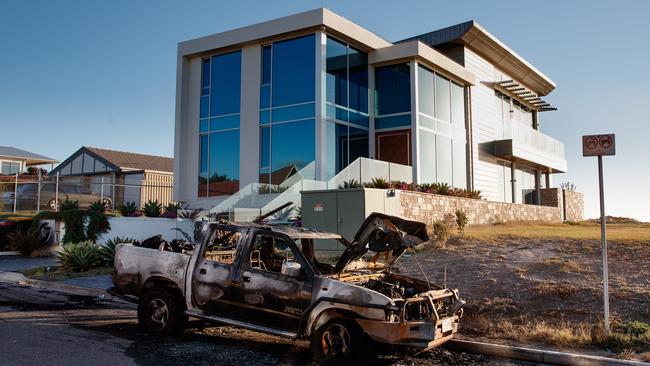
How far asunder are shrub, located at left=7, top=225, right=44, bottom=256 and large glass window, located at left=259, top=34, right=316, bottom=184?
875 centimetres

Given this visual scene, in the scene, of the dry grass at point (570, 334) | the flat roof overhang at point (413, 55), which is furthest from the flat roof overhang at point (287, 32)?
the dry grass at point (570, 334)

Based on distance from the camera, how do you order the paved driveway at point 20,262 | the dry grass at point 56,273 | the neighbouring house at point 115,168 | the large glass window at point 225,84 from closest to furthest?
the dry grass at point 56,273
the paved driveway at point 20,262
the large glass window at point 225,84
the neighbouring house at point 115,168

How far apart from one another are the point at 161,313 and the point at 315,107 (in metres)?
14.4

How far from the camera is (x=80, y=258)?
15023 mm

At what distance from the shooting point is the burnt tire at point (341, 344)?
6117mm

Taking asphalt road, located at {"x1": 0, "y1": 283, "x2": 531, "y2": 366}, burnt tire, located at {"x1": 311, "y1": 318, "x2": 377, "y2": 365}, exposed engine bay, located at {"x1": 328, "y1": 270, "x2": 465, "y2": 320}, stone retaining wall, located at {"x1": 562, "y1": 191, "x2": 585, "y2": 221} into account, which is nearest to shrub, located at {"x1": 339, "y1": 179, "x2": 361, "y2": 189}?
asphalt road, located at {"x1": 0, "y1": 283, "x2": 531, "y2": 366}

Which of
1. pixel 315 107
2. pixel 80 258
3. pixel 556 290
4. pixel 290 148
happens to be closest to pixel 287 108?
pixel 315 107

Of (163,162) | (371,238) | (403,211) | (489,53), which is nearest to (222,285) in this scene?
(371,238)

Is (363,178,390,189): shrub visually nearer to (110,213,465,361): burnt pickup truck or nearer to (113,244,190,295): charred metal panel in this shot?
(110,213,465,361): burnt pickup truck

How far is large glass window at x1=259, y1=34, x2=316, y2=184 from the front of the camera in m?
21.5

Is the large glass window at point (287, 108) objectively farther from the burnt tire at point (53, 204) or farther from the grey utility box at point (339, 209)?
the burnt tire at point (53, 204)

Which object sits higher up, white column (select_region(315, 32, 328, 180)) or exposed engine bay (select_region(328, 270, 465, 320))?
white column (select_region(315, 32, 328, 180))

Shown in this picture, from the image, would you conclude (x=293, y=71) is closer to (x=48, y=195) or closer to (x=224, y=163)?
(x=224, y=163)

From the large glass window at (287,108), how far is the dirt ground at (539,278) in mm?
9261
